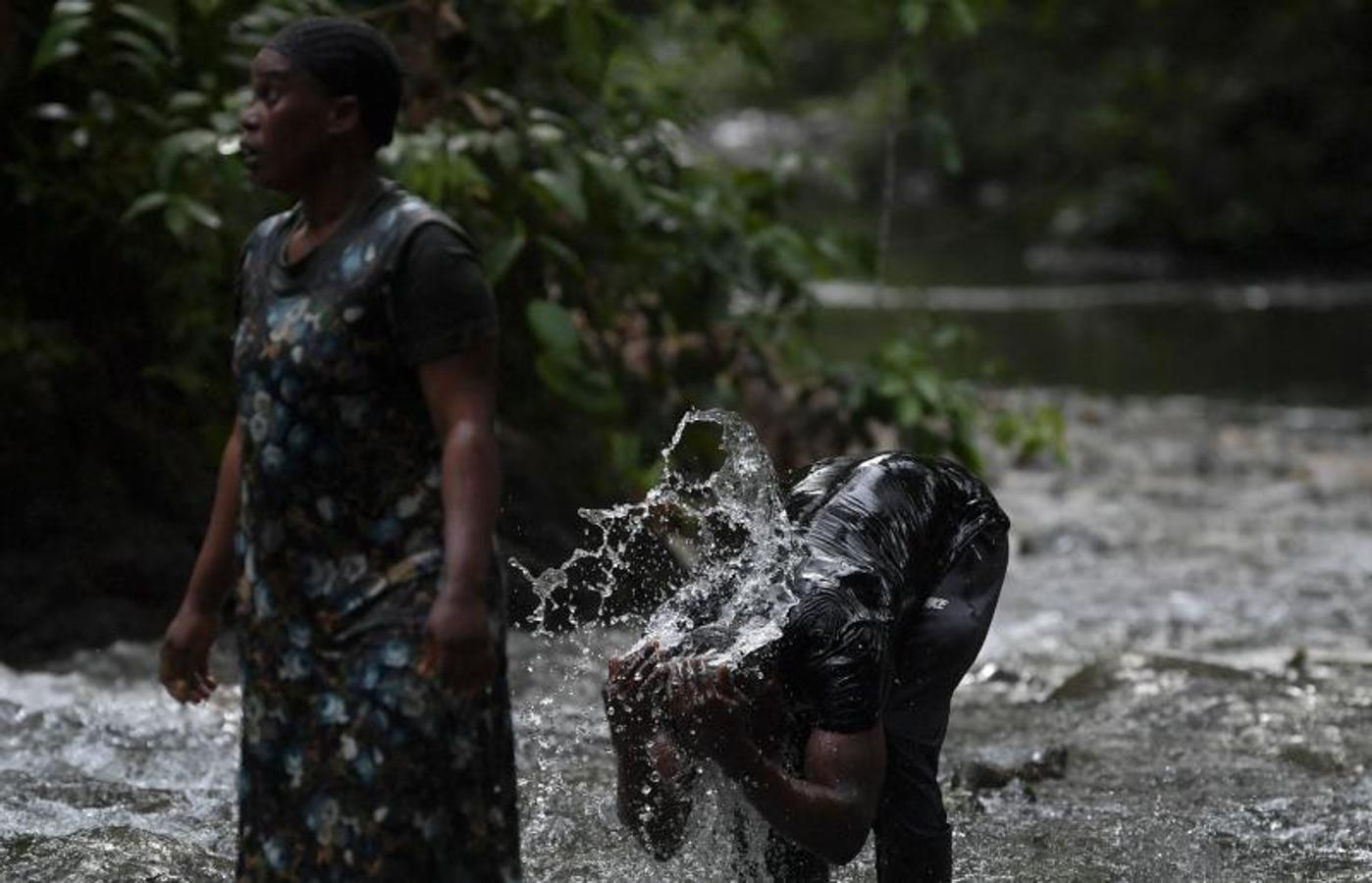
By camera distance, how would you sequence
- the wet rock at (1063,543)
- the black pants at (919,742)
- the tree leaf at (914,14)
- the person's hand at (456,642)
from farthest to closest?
1. the wet rock at (1063,543)
2. the tree leaf at (914,14)
3. the black pants at (919,742)
4. the person's hand at (456,642)

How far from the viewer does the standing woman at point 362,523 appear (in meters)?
3.25

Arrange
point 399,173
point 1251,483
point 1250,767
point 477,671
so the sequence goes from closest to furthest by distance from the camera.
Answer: point 477,671
point 1250,767
point 399,173
point 1251,483

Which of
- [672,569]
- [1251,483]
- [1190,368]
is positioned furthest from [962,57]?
[672,569]

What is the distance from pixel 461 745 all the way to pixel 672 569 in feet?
12.1

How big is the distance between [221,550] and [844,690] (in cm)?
108

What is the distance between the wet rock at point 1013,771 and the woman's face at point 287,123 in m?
2.94

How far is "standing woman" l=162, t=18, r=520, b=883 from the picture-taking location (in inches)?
128

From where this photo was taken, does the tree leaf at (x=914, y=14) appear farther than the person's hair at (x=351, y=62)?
Yes

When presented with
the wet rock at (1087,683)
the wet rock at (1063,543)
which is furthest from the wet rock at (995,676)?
the wet rock at (1063,543)

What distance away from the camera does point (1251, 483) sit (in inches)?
461

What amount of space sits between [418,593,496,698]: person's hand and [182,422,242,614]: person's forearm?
0.51 m

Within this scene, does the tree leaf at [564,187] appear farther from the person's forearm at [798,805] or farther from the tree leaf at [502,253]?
the person's forearm at [798,805]

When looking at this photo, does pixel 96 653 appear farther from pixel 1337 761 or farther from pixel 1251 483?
pixel 1251 483

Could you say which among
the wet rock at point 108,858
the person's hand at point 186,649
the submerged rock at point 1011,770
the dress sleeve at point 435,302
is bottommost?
the submerged rock at point 1011,770
